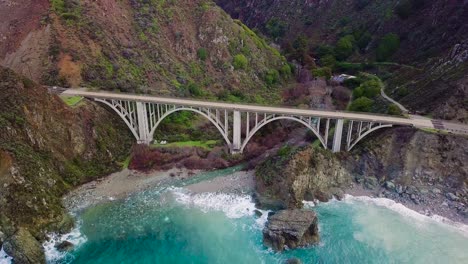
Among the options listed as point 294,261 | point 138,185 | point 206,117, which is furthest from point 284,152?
point 138,185

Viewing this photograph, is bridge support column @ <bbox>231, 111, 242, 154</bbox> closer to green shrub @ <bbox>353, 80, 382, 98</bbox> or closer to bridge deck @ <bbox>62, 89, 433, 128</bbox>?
bridge deck @ <bbox>62, 89, 433, 128</bbox>

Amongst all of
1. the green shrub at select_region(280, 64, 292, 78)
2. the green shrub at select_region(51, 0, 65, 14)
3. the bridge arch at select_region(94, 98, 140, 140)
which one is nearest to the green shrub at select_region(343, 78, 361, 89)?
the green shrub at select_region(280, 64, 292, 78)

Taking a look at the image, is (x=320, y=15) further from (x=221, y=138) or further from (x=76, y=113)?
(x=76, y=113)

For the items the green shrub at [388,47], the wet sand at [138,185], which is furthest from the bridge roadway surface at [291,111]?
the green shrub at [388,47]

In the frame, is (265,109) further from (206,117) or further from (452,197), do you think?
(452,197)

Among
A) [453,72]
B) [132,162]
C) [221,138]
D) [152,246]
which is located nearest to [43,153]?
[132,162]
